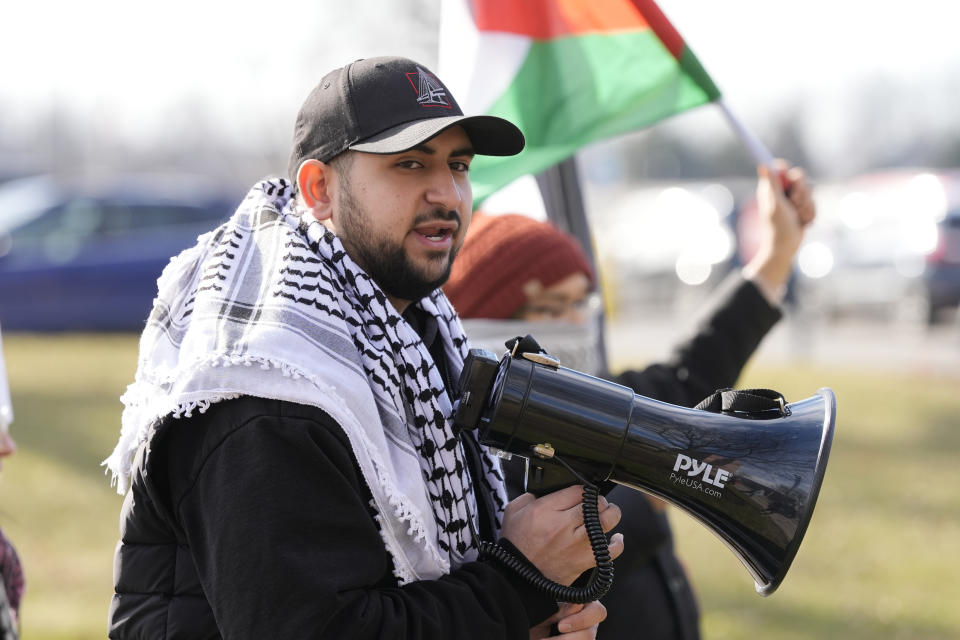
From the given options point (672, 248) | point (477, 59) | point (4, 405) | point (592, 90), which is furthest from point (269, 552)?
point (672, 248)

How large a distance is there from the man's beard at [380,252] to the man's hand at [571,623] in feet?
2.06

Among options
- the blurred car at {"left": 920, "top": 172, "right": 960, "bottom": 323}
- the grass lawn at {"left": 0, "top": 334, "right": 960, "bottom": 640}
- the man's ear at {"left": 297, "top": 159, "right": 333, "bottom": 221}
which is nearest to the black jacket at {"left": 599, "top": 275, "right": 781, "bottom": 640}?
the man's ear at {"left": 297, "top": 159, "right": 333, "bottom": 221}

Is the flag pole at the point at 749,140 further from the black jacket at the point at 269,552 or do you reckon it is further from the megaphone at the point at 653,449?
the black jacket at the point at 269,552

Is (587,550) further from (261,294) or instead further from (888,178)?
(888,178)

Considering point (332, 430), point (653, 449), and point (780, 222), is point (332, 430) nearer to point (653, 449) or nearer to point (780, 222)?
point (653, 449)

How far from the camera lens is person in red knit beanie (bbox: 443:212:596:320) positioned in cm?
294

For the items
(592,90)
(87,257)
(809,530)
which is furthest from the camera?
(87,257)

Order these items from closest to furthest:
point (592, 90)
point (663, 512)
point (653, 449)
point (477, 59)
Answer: point (653, 449), point (663, 512), point (477, 59), point (592, 90)

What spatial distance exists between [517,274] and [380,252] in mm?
1057

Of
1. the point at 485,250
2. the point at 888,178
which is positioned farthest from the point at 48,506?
the point at 888,178

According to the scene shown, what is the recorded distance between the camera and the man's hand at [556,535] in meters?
1.87

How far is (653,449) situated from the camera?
6.11ft

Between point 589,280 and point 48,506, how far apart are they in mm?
4591

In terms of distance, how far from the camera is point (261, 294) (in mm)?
1818
